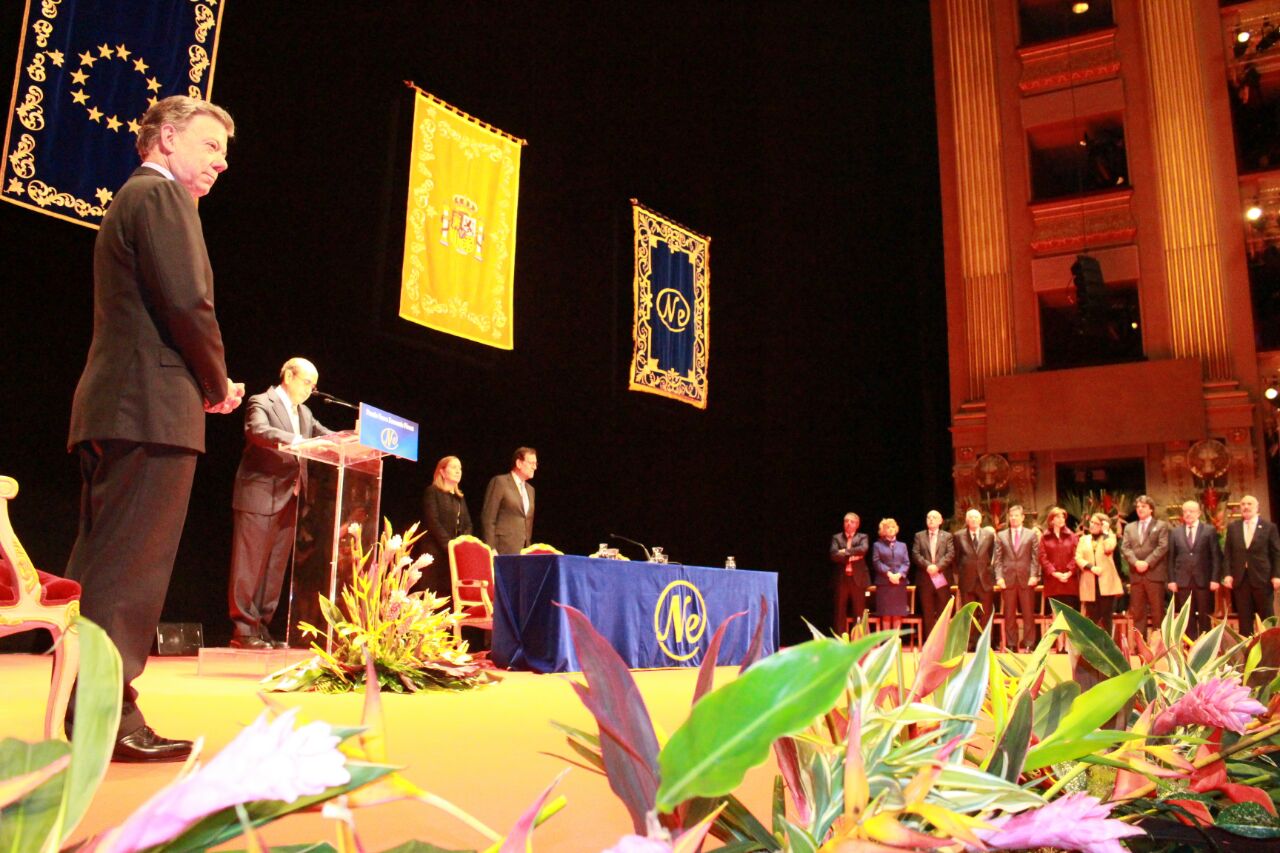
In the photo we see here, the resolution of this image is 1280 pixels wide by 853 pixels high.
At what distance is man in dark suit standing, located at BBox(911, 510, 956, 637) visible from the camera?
24.4 feet

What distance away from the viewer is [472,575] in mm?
5277

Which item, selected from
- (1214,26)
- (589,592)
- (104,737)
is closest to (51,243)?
(589,592)

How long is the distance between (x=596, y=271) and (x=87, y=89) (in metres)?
3.69

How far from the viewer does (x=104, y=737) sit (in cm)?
27

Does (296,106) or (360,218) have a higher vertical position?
(296,106)

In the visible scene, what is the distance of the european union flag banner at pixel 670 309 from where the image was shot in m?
7.53

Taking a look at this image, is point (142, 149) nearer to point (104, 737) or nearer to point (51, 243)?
point (104, 737)

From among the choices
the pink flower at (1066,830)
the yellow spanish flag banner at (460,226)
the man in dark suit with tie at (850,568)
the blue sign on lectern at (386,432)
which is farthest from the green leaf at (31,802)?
the man in dark suit with tie at (850,568)

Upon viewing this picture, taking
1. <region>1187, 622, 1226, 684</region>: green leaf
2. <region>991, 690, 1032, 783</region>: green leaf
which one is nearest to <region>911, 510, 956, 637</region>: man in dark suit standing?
<region>1187, 622, 1226, 684</region>: green leaf

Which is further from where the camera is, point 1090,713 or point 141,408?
point 141,408

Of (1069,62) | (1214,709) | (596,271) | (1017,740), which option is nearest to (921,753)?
(1017,740)

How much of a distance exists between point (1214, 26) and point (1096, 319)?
364 centimetres

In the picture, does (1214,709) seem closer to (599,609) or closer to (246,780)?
(246,780)

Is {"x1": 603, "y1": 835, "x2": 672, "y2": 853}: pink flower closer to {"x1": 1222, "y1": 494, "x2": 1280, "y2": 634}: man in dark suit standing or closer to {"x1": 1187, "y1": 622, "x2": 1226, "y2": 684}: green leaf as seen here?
{"x1": 1187, "y1": 622, "x2": 1226, "y2": 684}: green leaf
